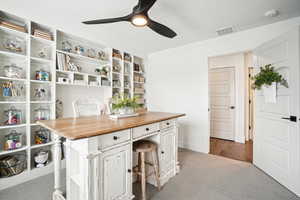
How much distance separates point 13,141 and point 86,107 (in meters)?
1.10

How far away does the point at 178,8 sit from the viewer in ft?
6.57

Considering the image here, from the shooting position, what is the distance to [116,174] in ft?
4.34

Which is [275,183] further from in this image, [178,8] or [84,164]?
[178,8]

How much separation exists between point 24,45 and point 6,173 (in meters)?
1.90

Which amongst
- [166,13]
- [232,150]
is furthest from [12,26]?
[232,150]

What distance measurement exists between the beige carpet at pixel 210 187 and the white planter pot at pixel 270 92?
1.18m

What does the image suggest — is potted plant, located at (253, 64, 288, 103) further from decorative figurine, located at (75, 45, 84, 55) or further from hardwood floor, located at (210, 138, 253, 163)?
decorative figurine, located at (75, 45, 84, 55)

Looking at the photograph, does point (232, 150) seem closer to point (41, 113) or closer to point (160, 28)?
point (160, 28)

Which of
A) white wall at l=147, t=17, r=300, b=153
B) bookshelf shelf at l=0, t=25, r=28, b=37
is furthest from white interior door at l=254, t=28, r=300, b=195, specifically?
bookshelf shelf at l=0, t=25, r=28, b=37

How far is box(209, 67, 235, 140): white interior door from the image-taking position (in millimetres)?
3957

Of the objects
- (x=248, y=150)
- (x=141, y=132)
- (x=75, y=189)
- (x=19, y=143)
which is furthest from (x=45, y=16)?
(x=248, y=150)

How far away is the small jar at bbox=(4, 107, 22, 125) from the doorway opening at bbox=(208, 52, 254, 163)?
12.8ft

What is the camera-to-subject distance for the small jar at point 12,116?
2010 millimetres

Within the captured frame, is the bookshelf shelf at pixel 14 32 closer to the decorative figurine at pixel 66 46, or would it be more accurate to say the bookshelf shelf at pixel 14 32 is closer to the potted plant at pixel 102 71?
the decorative figurine at pixel 66 46
